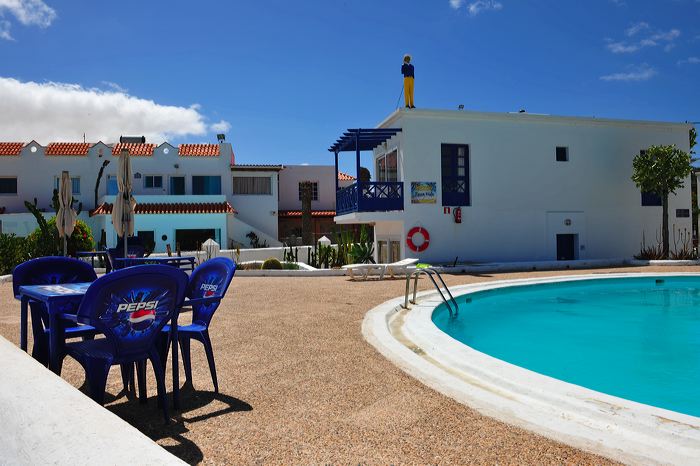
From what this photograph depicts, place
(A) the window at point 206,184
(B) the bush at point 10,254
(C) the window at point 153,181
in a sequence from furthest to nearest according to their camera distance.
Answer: (A) the window at point 206,184 → (C) the window at point 153,181 → (B) the bush at point 10,254

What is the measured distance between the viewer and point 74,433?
6.27ft

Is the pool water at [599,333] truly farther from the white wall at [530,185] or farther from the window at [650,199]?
the window at [650,199]

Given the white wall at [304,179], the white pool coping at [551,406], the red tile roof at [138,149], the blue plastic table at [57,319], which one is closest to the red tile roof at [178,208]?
the red tile roof at [138,149]

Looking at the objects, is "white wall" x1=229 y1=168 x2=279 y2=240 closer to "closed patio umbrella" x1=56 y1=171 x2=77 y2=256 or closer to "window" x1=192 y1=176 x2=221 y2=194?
"window" x1=192 y1=176 x2=221 y2=194

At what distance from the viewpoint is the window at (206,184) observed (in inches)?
1284

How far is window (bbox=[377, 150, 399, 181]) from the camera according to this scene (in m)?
20.9

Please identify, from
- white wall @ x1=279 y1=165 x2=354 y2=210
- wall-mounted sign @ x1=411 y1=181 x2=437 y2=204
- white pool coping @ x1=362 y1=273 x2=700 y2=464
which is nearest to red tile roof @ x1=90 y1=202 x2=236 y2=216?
white wall @ x1=279 y1=165 x2=354 y2=210

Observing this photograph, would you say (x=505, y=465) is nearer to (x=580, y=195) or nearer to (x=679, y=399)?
(x=679, y=399)

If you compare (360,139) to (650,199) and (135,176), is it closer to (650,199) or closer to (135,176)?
(650,199)

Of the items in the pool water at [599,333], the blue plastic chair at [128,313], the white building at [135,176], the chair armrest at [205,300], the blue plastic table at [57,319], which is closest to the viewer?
the blue plastic chair at [128,313]

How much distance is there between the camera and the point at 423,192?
19625 millimetres

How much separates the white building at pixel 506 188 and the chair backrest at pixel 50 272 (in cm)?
1443

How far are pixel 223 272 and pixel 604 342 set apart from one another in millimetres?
6434

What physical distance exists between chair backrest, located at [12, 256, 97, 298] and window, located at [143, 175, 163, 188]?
28620mm
